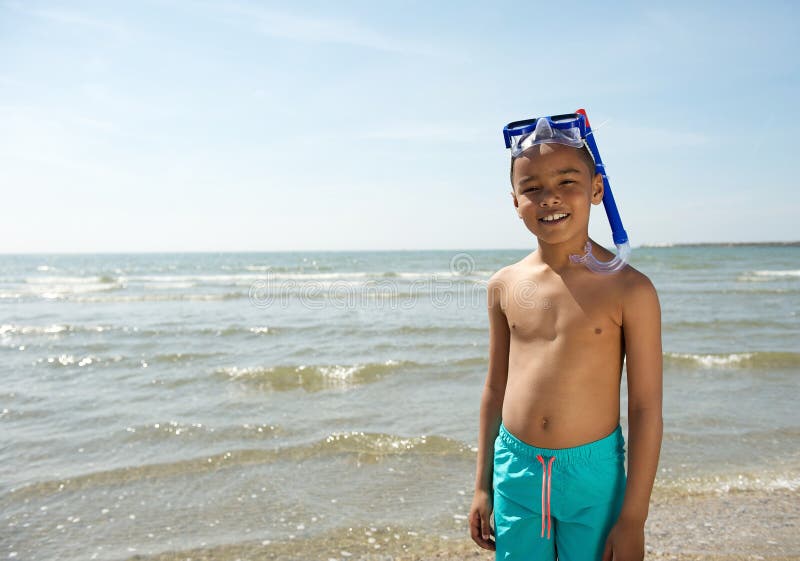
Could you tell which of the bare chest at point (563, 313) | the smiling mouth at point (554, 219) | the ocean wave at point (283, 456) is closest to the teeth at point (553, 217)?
the smiling mouth at point (554, 219)

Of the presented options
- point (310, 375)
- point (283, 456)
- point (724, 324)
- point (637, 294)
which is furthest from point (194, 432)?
point (724, 324)

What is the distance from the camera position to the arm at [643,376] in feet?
5.99

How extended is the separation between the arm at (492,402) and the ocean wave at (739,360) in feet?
23.6

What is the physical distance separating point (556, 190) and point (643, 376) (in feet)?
2.22

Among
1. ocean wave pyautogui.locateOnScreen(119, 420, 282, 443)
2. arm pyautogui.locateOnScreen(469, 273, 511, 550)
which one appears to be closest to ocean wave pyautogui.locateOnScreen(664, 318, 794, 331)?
ocean wave pyautogui.locateOnScreen(119, 420, 282, 443)

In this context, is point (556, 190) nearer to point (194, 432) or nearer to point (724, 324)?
point (194, 432)

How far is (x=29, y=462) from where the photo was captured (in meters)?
5.11

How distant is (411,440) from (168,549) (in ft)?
7.82

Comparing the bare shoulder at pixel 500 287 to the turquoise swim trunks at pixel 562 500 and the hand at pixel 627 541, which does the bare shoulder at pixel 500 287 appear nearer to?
the turquoise swim trunks at pixel 562 500

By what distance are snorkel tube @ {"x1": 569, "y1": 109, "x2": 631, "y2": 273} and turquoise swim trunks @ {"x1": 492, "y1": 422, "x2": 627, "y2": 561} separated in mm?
553

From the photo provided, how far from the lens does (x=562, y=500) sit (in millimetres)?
1898

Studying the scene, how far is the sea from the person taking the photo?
3.89m

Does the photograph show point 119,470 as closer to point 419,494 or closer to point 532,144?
point 419,494

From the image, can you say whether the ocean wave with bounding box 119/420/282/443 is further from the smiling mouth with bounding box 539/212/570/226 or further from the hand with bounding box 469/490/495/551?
the smiling mouth with bounding box 539/212/570/226
